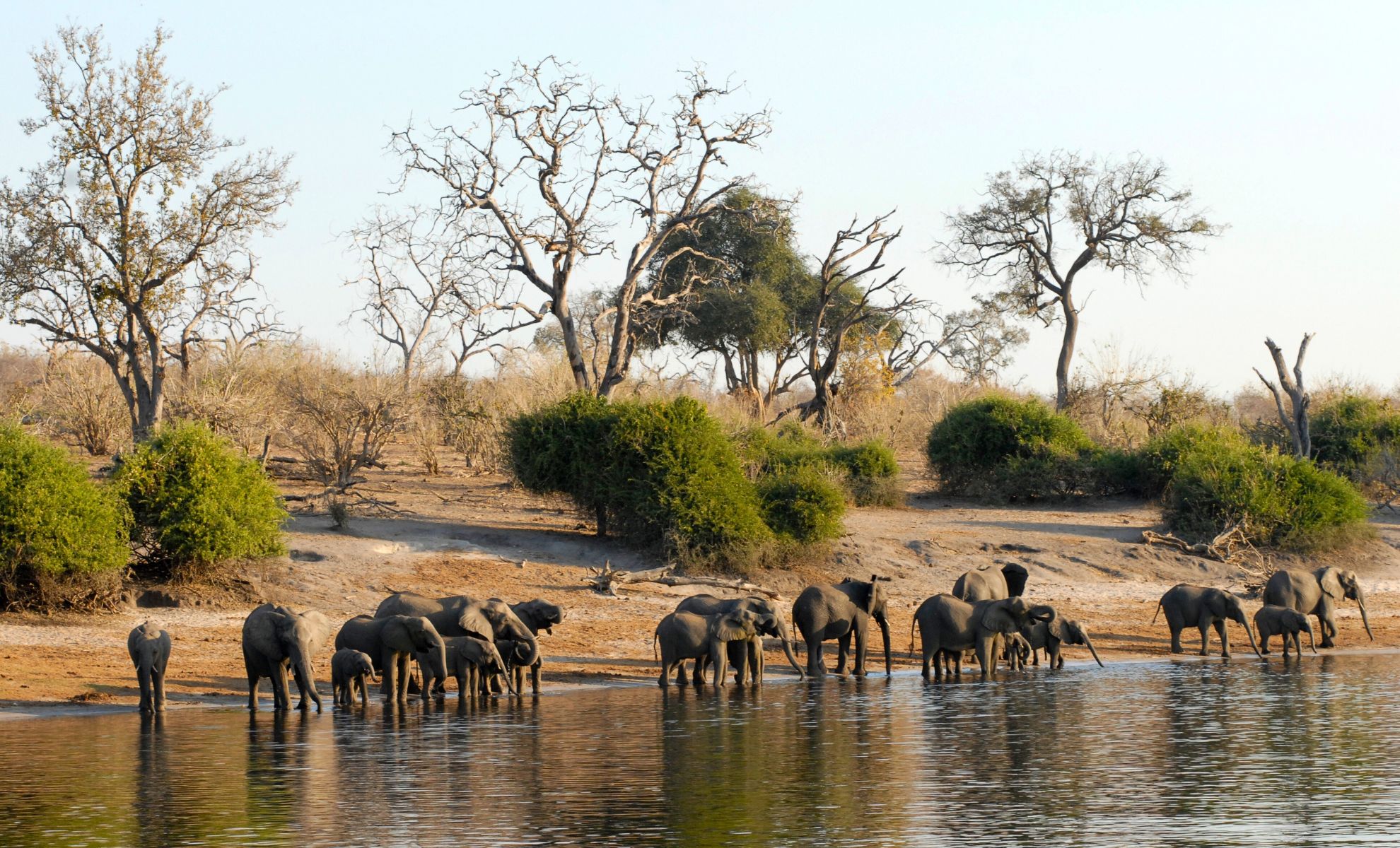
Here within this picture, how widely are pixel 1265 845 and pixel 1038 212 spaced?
42.9 meters

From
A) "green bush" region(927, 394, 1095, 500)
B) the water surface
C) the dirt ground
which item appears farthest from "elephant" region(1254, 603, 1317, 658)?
"green bush" region(927, 394, 1095, 500)

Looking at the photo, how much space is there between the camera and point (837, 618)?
58.4 feet

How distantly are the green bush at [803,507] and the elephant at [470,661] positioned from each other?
8472 mm

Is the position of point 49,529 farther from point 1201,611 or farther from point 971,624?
point 1201,611

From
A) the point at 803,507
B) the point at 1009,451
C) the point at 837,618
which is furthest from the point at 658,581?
the point at 1009,451

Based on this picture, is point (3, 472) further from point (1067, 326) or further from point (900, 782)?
point (1067, 326)

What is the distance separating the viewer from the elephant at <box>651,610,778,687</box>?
16.8 metres

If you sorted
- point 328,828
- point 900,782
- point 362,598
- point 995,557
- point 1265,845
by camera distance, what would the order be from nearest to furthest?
point 1265,845 < point 328,828 < point 900,782 < point 362,598 < point 995,557

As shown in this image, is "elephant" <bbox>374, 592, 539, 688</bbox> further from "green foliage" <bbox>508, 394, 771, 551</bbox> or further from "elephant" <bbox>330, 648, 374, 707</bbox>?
"green foliage" <bbox>508, 394, 771, 551</bbox>

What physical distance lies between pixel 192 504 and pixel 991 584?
976 centimetres

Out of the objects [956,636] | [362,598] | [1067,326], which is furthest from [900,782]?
[1067,326]

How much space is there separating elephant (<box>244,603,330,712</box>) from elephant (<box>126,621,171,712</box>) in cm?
77

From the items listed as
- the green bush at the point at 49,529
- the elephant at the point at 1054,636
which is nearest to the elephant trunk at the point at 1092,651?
the elephant at the point at 1054,636

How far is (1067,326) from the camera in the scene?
162ft
